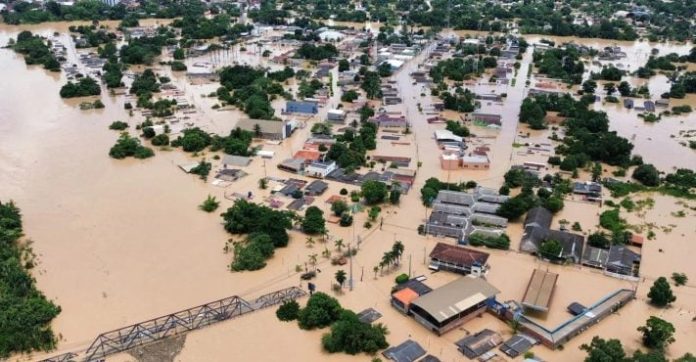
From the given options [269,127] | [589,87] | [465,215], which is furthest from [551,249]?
[589,87]

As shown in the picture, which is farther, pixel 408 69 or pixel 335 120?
pixel 408 69

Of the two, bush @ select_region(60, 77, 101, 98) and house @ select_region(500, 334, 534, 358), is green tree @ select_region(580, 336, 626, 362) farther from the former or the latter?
bush @ select_region(60, 77, 101, 98)

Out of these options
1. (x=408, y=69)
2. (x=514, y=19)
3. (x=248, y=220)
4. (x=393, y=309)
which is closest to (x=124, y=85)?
(x=408, y=69)

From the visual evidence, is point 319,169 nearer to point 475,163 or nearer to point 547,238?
point 475,163

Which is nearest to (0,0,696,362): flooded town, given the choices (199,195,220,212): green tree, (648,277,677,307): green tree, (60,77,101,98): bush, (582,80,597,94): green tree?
(648,277,677,307): green tree

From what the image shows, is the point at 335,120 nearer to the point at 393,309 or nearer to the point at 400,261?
the point at 400,261

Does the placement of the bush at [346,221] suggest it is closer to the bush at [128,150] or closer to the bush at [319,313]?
the bush at [319,313]
